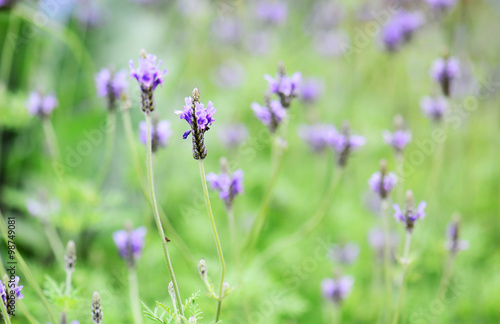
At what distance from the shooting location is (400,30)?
223 cm

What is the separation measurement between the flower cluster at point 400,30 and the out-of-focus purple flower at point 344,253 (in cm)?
94

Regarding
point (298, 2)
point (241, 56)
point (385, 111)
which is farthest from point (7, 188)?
point (298, 2)

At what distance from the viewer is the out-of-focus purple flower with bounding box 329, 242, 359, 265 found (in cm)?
196

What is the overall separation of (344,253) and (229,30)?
2.13 metres

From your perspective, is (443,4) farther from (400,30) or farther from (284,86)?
(284,86)

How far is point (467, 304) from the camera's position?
75.9 inches

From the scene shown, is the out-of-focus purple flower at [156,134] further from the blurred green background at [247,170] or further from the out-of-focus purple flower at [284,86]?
the blurred green background at [247,170]

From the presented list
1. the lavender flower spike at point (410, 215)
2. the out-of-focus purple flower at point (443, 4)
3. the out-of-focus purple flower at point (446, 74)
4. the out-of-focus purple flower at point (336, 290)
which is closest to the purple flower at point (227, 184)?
the lavender flower spike at point (410, 215)

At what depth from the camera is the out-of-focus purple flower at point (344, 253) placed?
6.44 feet

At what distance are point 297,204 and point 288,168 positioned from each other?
1.85 feet

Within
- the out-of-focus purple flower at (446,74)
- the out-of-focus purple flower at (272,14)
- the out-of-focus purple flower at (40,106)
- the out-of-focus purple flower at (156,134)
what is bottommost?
the out-of-focus purple flower at (156,134)

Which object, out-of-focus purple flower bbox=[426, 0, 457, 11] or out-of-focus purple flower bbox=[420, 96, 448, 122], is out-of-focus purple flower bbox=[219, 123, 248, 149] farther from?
out-of-focus purple flower bbox=[426, 0, 457, 11]

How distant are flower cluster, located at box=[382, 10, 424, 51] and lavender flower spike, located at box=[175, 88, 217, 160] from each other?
1507 millimetres

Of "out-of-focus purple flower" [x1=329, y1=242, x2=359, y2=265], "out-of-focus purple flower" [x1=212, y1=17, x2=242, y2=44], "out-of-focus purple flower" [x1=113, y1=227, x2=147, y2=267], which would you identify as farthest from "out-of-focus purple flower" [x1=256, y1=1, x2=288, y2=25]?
"out-of-focus purple flower" [x1=113, y1=227, x2=147, y2=267]
